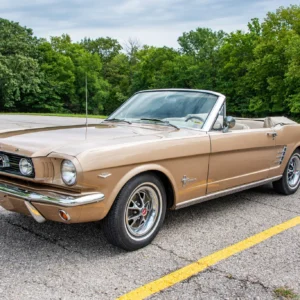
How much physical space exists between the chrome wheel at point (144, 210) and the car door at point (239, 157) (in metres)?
0.73

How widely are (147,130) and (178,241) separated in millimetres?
1168

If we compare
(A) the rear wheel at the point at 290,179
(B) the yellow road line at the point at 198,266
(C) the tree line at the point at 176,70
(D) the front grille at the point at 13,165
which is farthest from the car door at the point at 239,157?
(C) the tree line at the point at 176,70

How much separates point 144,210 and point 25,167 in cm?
113

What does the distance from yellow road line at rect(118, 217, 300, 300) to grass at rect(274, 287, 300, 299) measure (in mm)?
594

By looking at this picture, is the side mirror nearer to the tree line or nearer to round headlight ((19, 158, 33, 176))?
round headlight ((19, 158, 33, 176))

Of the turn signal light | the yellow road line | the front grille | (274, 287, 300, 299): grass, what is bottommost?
(274, 287, 300, 299): grass

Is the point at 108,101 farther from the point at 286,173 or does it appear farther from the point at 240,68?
the point at 286,173

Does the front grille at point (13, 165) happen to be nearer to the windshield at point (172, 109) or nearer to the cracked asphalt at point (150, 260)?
the cracked asphalt at point (150, 260)

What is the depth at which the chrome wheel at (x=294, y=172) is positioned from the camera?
5711mm

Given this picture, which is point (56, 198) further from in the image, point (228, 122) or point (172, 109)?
point (228, 122)

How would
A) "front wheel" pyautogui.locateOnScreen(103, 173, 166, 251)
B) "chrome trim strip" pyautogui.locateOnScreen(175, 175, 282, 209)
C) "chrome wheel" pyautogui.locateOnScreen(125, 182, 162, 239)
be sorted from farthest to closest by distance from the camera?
"chrome trim strip" pyautogui.locateOnScreen(175, 175, 282, 209) → "chrome wheel" pyautogui.locateOnScreen(125, 182, 162, 239) → "front wheel" pyautogui.locateOnScreen(103, 173, 166, 251)

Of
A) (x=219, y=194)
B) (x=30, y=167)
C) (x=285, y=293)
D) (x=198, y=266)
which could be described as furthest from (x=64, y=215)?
(x=219, y=194)

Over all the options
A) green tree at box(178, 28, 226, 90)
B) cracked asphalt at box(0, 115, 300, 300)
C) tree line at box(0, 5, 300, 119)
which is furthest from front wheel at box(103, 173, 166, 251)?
green tree at box(178, 28, 226, 90)

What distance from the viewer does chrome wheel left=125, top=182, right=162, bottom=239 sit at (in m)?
3.51
